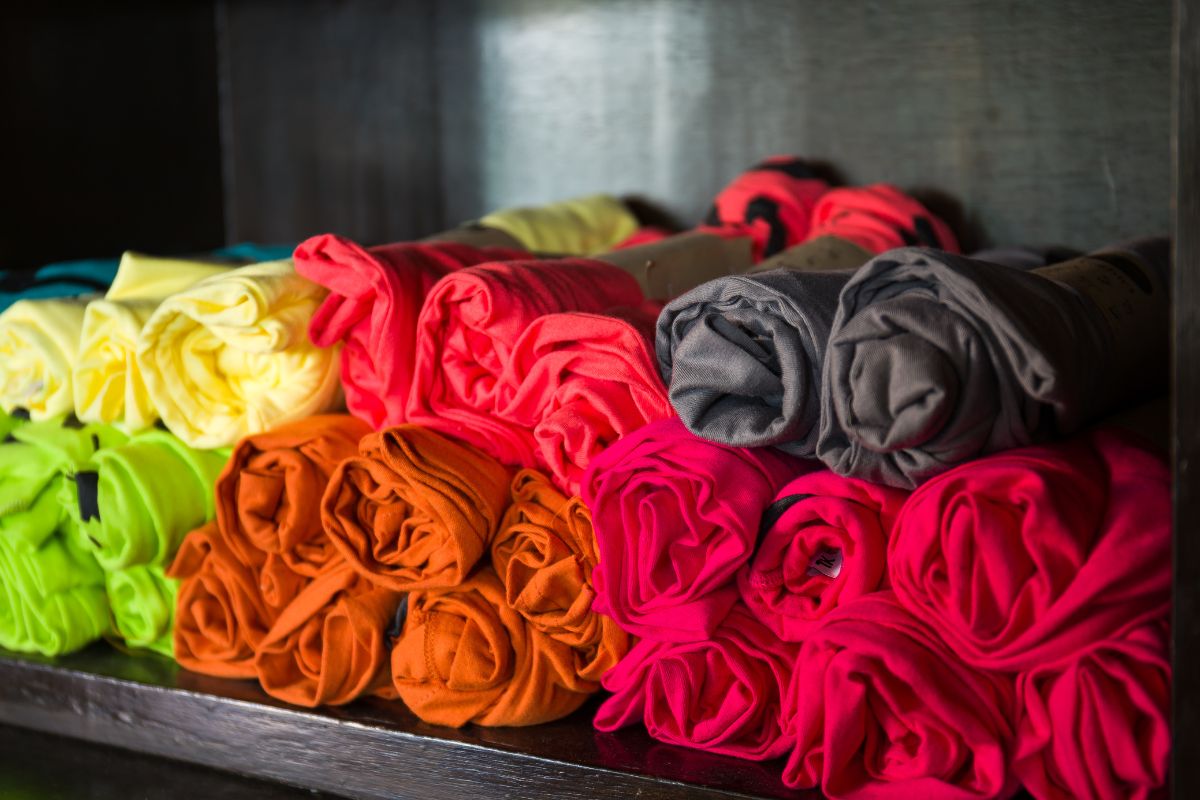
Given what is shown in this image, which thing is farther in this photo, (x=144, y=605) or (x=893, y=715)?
(x=144, y=605)

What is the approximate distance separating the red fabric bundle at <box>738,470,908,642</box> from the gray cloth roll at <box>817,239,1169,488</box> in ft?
0.08

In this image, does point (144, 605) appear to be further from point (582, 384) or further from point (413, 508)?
point (582, 384)

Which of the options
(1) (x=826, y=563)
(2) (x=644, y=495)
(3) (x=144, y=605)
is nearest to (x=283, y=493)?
(3) (x=144, y=605)

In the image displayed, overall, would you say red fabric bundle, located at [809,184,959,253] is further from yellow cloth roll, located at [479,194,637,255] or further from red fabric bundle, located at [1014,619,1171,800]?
red fabric bundle, located at [1014,619,1171,800]

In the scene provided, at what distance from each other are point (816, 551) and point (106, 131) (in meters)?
1.05

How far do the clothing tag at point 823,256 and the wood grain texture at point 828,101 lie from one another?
0.26 meters

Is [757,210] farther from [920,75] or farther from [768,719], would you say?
[768,719]

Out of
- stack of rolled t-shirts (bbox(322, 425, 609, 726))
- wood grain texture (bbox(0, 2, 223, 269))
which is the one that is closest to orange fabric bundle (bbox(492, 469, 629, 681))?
stack of rolled t-shirts (bbox(322, 425, 609, 726))

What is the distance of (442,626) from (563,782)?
13 cm

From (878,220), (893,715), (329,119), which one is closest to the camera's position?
(893,715)

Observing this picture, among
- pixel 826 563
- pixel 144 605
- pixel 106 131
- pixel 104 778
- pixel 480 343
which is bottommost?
pixel 104 778

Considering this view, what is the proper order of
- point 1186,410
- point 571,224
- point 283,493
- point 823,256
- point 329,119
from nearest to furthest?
point 1186,410 → point 283,493 → point 823,256 → point 571,224 → point 329,119

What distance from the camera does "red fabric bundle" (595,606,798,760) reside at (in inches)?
27.2

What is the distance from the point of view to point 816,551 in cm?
68
